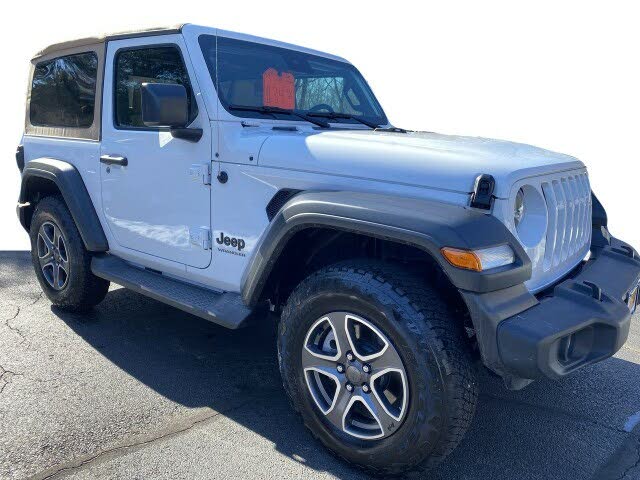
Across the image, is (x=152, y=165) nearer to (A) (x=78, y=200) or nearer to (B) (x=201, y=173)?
(B) (x=201, y=173)

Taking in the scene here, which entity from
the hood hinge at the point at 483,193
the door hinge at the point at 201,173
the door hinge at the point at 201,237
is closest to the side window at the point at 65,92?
the door hinge at the point at 201,173

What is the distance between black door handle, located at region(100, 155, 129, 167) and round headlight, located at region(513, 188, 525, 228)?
2.49 meters

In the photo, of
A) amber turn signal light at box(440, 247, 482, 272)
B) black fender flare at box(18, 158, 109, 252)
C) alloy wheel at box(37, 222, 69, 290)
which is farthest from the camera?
alloy wheel at box(37, 222, 69, 290)

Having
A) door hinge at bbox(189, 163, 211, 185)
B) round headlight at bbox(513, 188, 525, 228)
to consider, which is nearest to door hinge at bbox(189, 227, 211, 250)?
door hinge at bbox(189, 163, 211, 185)

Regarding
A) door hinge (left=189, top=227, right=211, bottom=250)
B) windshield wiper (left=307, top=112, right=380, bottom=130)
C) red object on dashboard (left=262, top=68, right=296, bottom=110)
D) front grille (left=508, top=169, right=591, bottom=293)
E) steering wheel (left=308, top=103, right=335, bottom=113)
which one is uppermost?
red object on dashboard (left=262, top=68, right=296, bottom=110)

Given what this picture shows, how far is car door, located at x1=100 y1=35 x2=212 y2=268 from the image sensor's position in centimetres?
328

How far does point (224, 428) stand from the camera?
2.95m

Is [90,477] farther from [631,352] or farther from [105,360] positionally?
[631,352]

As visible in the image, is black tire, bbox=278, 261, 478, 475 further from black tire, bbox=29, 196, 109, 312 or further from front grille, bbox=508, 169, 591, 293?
black tire, bbox=29, 196, 109, 312

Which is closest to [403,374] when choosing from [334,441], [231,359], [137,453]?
[334,441]

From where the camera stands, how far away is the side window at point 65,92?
13.4ft

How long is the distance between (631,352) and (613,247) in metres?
1.42

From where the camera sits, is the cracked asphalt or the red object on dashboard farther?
the red object on dashboard

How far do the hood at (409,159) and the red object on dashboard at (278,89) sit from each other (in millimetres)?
499
